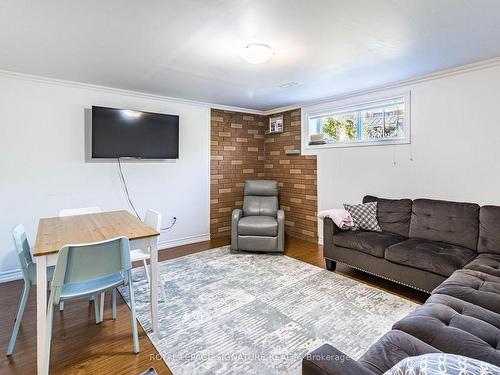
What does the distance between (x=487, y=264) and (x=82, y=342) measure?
10.2 feet

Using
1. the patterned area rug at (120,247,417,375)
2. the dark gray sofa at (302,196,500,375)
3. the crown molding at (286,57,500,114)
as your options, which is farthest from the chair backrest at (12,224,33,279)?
the crown molding at (286,57,500,114)

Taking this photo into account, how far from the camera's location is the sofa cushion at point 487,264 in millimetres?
1985

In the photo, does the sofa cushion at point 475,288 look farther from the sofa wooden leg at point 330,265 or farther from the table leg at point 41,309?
the table leg at point 41,309

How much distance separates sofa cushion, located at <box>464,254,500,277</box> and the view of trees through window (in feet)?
5.43

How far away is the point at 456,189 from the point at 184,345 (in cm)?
309

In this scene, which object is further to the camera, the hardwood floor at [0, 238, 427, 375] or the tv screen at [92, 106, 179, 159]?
the tv screen at [92, 106, 179, 159]

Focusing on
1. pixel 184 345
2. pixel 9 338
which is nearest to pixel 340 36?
pixel 184 345

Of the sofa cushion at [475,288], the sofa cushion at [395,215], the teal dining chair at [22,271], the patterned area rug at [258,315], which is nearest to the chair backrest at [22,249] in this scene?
the teal dining chair at [22,271]

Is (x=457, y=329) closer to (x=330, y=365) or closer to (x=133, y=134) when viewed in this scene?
(x=330, y=365)

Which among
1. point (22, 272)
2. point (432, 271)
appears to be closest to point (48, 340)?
point (22, 272)

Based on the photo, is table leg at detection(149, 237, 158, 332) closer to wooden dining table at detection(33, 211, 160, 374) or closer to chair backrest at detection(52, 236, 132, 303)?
wooden dining table at detection(33, 211, 160, 374)

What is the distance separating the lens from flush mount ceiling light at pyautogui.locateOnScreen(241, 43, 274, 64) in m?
2.23

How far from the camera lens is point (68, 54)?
2.49 m

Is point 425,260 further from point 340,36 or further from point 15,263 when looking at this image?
point 15,263
